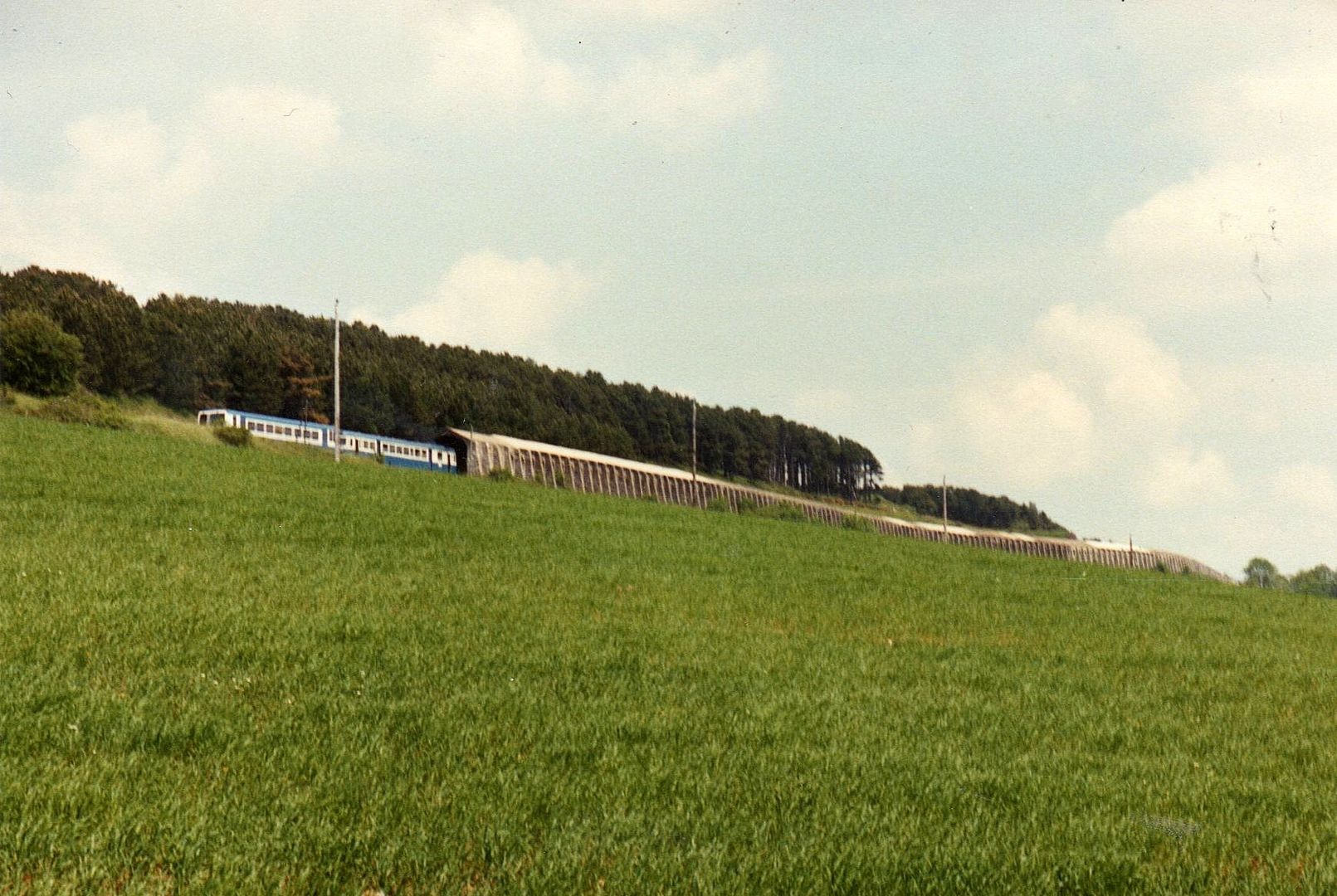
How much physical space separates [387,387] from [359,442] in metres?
48.3

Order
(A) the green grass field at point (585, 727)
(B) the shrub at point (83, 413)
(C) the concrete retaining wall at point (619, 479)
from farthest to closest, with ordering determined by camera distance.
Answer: (C) the concrete retaining wall at point (619, 479) → (B) the shrub at point (83, 413) → (A) the green grass field at point (585, 727)

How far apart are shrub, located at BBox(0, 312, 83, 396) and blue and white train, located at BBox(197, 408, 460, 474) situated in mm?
8590

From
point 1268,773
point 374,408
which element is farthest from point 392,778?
point 374,408

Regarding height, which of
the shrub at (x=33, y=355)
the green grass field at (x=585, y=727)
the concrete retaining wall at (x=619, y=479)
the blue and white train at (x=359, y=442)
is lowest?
the green grass field at (x=585, y=727)

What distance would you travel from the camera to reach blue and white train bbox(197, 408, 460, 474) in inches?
2403

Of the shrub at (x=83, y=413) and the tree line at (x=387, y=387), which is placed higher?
the tree line at (x=387, y=387)

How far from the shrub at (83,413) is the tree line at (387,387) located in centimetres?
3272

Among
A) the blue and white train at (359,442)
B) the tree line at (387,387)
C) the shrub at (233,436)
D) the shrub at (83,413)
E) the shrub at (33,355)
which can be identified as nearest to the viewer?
the shrub at (83,413)

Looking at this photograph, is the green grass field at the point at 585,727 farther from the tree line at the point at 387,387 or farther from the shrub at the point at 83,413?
the tree line at the point at 387,387

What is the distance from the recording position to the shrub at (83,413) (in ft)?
124

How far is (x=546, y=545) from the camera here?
1703 cm

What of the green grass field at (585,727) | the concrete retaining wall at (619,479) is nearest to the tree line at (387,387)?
the concrete retaining wall at (619,479)

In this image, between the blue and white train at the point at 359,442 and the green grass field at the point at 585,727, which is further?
the blue and white train at the point at 359,442

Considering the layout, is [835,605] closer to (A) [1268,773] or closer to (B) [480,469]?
(A) [1268,773]
